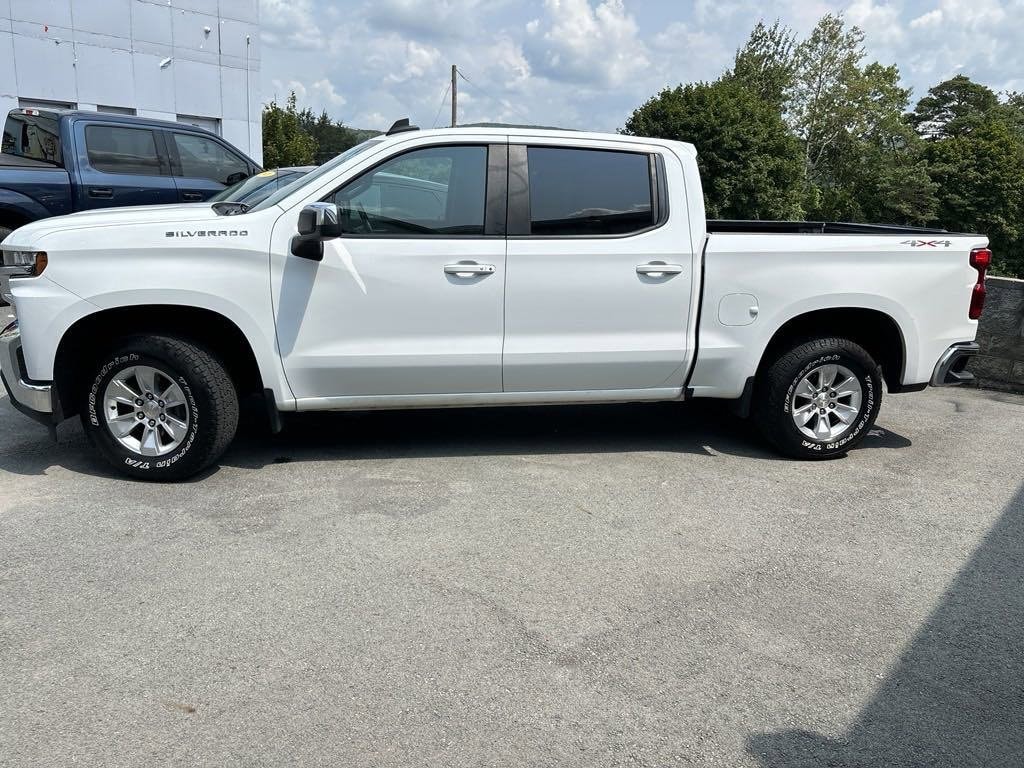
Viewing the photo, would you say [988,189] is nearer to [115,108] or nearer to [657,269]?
[115,108]

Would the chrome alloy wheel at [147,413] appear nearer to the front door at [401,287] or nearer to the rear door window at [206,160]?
the front door at [401,287]

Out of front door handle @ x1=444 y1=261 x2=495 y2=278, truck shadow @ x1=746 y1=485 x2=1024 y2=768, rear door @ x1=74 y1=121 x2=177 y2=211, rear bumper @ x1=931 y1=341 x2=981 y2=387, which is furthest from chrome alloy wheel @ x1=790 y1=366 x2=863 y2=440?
rear door @ x1=74 y1=121 x2=177 y2=211

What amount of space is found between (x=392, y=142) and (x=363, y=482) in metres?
1.90

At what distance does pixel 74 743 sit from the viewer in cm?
268

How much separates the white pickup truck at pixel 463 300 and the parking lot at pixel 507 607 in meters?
0.45

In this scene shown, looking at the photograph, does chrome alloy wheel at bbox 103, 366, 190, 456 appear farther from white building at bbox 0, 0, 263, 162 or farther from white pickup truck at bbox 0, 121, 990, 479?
white building at bbox 0, 0, 263, 162

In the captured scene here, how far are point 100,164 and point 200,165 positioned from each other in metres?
1.24

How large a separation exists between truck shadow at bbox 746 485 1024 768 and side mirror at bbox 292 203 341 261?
3.12 meters

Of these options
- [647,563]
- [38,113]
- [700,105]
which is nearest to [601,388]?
[647,563]

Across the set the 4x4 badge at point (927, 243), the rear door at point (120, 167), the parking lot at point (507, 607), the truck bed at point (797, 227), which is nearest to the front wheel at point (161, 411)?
the parking lot at point (507, 607)

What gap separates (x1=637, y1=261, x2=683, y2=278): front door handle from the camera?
16.7 ft

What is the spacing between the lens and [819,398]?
557 centimetres

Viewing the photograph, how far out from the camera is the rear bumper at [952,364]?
18.3ft

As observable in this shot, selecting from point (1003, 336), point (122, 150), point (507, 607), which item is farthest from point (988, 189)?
point (507, 607)
